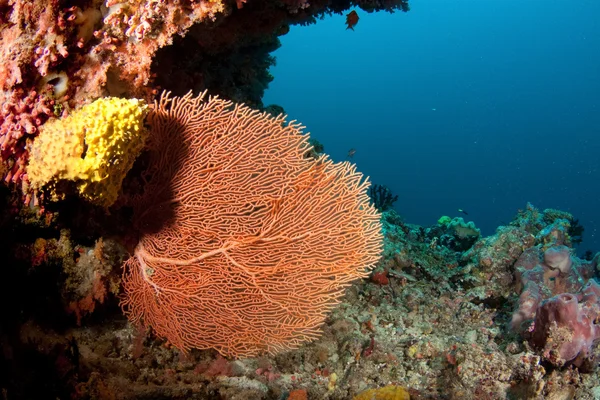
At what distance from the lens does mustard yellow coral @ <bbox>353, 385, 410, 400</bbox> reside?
3318mm

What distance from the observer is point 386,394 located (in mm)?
3344

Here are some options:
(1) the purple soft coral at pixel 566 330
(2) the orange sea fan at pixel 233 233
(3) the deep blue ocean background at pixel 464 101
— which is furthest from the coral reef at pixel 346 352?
(3) the deep blue ocean background at pixel 464 101

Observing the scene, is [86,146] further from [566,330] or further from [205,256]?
[566,330]

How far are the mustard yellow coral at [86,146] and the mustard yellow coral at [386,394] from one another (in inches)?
113

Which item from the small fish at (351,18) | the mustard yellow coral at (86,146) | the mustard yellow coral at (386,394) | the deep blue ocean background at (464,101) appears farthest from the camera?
the deep blue ocean background at (464,101)

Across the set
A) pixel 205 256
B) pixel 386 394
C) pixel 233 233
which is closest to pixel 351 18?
pixel 233 233

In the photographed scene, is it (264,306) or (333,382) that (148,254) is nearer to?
(264,306)

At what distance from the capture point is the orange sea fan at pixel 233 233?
332 centimetres

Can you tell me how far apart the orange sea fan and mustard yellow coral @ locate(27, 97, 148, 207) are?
26.1 inches

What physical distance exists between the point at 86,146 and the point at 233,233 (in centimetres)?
140

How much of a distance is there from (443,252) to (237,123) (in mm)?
5786

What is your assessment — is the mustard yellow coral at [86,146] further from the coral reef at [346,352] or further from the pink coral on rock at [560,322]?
the pink coral on rock at [560,322]

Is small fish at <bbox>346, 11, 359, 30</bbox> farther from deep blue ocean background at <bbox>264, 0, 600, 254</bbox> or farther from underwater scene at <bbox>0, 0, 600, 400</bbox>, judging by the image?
deep blue ocean background at <bbox>264, 0, 600, 254</bbox>

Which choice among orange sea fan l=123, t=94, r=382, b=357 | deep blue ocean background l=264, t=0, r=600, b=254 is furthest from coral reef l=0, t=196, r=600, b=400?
deep blue ocean background l=264, t=0, r=600, b=254
